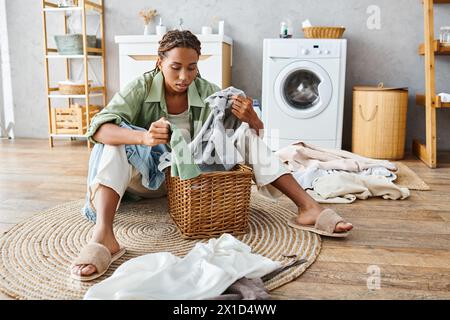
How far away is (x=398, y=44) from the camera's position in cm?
373

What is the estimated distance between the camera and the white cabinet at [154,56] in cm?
348

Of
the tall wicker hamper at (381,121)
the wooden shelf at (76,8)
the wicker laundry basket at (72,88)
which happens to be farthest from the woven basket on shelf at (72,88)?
the tall wicker hamper at (381,121)

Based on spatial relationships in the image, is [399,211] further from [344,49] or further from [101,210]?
[344,49]

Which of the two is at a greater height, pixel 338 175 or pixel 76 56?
pixel 76 56

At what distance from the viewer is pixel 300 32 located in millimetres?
3809

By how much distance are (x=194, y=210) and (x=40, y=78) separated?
3198 mm

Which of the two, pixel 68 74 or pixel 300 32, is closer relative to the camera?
pixel 300 32

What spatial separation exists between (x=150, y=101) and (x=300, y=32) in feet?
7.69

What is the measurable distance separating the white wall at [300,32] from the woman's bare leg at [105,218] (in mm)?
2568

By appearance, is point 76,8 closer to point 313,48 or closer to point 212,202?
point 313,48

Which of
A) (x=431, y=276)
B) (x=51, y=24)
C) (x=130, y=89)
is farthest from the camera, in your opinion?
(x=51, y=24)

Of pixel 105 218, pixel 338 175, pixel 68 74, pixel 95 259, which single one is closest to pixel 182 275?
pixel 95 259

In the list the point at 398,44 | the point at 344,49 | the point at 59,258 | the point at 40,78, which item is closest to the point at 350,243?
the point at 59,258

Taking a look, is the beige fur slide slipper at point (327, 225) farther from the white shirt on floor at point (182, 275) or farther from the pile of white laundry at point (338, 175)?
the pile of white laundry at point (338, 175)
